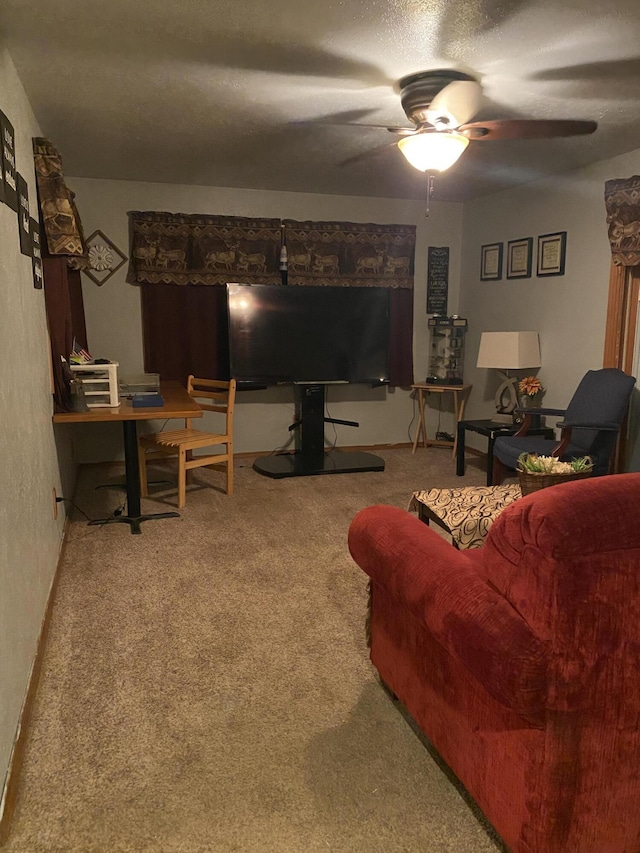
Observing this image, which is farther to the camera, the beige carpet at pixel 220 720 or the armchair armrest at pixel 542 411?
the armchair armrest at pixel 542 411

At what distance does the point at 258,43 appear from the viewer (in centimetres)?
240

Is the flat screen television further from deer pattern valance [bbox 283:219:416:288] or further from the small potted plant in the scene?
the small potted plant

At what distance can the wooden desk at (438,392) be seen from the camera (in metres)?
5.74

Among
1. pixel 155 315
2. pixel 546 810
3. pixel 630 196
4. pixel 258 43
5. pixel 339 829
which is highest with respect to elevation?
pixel 258 43

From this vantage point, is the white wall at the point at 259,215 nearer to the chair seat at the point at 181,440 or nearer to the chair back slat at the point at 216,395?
the chair back slat at the point at 216,395

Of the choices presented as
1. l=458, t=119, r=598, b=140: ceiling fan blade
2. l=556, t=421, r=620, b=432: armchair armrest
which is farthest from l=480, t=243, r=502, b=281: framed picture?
l=458, t=119, r=598, b=140: ceiling fan blade

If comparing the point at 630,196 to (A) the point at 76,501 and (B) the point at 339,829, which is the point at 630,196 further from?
(A) the point at 76,501

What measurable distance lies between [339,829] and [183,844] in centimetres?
40

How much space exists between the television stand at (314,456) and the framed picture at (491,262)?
182cm

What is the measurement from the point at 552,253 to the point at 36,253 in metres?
3.68

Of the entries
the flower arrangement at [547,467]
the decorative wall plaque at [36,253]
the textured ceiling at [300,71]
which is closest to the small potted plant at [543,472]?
the flower arrangement at [547,467]

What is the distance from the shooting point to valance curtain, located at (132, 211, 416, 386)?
5.11 metres

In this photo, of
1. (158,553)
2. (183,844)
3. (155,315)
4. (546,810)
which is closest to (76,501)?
(158,553)

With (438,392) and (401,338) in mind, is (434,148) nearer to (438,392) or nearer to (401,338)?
(401,338)
